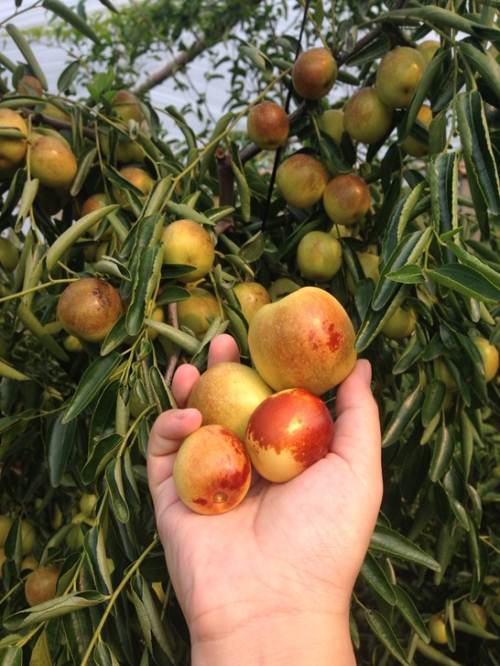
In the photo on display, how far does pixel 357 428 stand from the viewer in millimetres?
841

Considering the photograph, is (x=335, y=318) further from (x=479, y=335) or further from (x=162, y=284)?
(x=479, y=335)

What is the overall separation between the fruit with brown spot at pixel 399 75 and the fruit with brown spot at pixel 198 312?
53 centimetres

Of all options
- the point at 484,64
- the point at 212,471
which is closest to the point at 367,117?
the point at 484,64

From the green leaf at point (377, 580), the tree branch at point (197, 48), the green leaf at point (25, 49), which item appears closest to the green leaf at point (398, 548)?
the green leaf at point (377, 580)

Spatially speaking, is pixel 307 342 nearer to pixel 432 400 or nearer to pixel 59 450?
pixel 432 400

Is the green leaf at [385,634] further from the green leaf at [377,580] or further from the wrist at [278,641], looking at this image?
the wrist at [278,641]

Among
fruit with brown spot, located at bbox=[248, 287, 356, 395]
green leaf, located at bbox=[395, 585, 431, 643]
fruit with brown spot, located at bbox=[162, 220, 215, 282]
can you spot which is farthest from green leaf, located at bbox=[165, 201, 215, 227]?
green leaf, located at bbox=[395, 585, 431, 643]

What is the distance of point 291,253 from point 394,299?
527 millimetres

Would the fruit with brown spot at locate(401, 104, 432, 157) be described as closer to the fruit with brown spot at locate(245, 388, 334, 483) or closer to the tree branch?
the fruit with brown spot at locate(245, 388, 334, 483)

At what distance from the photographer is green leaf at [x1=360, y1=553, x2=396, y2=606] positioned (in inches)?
34.5

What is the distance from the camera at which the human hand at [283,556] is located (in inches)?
29.0

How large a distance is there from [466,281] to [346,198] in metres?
0.54

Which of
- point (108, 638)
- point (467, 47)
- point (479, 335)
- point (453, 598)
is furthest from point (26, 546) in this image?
point (467, 47)

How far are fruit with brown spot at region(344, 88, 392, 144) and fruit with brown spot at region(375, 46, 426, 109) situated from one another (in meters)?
0.02
